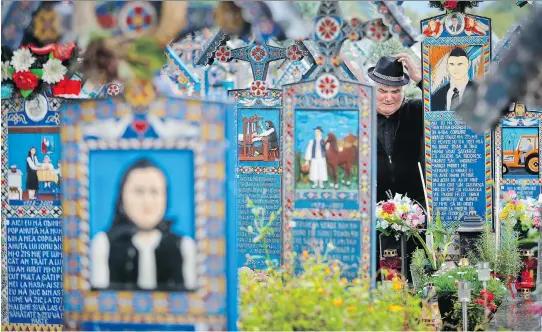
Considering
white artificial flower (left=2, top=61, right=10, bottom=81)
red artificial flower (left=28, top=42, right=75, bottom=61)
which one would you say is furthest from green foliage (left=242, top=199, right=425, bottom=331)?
white artificial flower (left=2, top=61, right=10, bottom=81)

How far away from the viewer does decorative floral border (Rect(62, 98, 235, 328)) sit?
7809 millimetres

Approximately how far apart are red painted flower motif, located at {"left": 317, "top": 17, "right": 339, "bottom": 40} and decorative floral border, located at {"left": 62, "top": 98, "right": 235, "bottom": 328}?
1.66 meters

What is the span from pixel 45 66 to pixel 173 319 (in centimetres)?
301

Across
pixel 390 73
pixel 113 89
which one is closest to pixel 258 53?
pixel 390 73

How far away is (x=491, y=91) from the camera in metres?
7.21

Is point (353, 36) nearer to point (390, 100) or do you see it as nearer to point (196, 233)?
point (196, 233)

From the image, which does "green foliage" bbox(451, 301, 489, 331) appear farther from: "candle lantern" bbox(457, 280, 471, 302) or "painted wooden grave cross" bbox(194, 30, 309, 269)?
"painted wooden grave cross" bbox(194, 30, 309, 269)

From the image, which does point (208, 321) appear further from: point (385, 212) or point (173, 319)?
point (385, 212)

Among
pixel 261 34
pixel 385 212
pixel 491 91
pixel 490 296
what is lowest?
pixel 490 296

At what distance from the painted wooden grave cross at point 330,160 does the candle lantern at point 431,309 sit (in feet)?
3.64

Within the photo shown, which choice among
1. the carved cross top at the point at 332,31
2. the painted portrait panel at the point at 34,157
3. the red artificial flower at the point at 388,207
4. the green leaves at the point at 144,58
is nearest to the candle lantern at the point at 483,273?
the red artificial flower at the point at 388,207

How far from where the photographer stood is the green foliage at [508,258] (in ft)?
40.9

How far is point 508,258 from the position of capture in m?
12.5

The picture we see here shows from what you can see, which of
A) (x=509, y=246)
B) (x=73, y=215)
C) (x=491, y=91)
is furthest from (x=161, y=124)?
(x=509, y=246)
